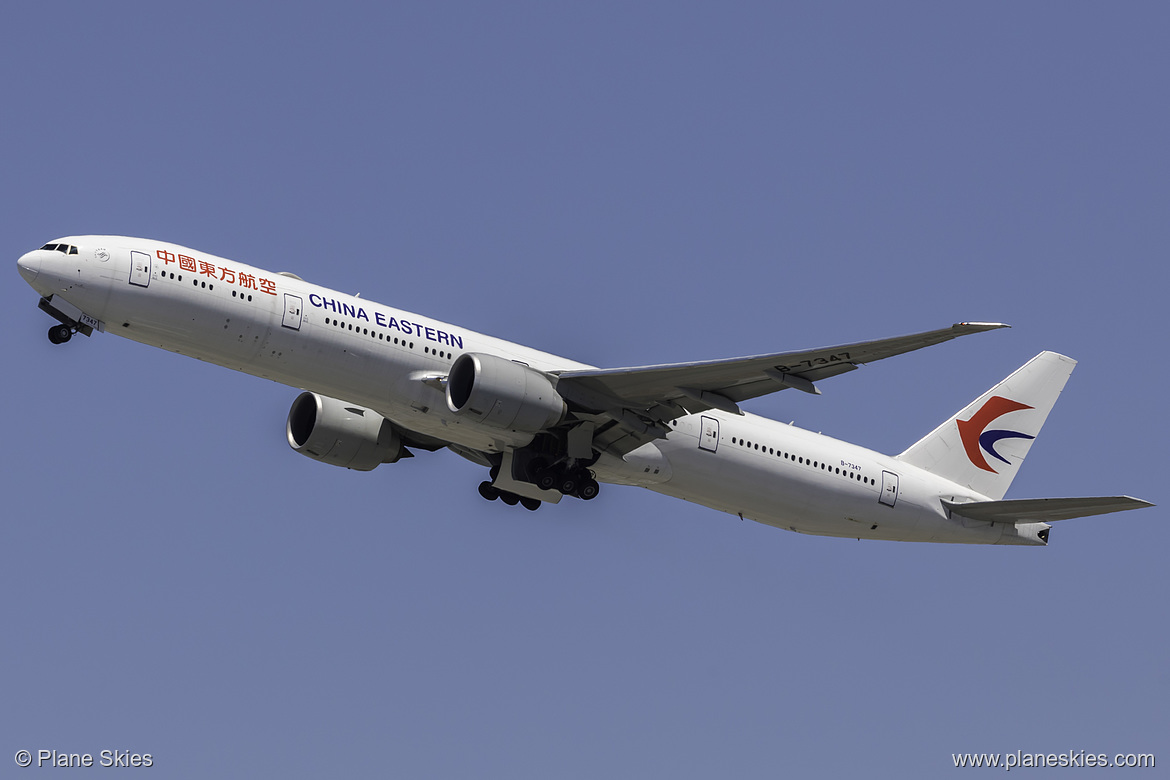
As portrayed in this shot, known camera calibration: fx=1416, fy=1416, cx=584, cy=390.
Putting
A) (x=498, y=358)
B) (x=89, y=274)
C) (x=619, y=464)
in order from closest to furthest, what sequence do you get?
(x=89, y=274) → (x=498, y=358) → (x=619, y=464)

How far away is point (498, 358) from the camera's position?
109ft

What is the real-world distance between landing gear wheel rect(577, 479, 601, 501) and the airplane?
1.6 inches

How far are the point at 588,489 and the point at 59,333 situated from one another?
1302 cm

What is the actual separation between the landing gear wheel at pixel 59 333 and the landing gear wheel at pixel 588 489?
12625 mm

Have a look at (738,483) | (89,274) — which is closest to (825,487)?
(738,483)

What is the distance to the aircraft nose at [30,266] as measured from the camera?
102ft

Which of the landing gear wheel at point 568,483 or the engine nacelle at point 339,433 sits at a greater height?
the engine nacelle at point 339,433

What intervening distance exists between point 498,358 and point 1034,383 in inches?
775

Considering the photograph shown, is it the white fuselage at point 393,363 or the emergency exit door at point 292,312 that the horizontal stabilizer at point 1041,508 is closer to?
the white fuselage at point 393,363

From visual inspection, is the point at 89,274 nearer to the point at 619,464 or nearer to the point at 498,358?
the point at 498,358

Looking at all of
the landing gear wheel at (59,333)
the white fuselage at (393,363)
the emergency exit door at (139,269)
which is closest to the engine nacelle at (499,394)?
the white fuselage at (393,363)

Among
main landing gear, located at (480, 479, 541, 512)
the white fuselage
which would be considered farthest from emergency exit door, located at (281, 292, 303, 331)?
main landing gear, located at (480, 479, 541, 512)

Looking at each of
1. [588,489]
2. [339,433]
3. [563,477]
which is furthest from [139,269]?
[588,489]

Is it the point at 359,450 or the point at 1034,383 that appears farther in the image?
the point at 1034,383
